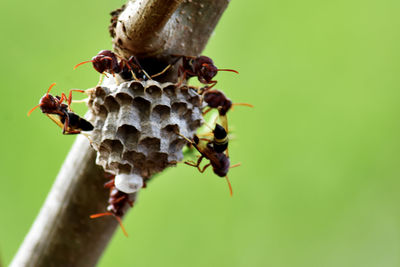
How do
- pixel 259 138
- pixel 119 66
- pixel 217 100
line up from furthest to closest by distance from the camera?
pixel 259 138 < pixel 217 100 < pixel 119 66

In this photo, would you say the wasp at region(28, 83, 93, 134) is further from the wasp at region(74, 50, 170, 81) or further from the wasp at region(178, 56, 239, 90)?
the wasp at region(178, 56, 239, 90)

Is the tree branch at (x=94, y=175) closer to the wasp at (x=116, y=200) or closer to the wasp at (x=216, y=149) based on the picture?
the wasp at (x=116, y=200)

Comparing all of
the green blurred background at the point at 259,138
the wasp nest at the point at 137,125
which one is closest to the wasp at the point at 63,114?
the wasp nest at the point at 137,125

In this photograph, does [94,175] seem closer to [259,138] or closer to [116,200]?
[116,200]

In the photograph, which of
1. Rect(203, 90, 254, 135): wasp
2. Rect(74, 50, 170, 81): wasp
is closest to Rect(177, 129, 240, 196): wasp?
Rect(203, 90, 254, 135): wasp

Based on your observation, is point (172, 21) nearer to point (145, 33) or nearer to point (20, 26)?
point (145, 33)

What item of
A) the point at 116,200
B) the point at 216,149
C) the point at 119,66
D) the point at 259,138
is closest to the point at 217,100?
the point at 216,149
